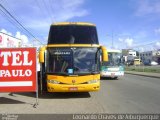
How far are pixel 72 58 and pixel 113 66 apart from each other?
15.0m

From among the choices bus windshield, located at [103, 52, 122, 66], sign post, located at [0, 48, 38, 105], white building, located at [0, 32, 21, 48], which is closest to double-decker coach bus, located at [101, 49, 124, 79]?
bus windshield, located at [103, 52, 122, 66]

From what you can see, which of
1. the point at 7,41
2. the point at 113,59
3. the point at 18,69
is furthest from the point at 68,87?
the point at 7,41

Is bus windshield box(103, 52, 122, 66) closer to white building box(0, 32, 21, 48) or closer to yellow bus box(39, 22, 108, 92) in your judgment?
white building box(0, 32, 21, 48)

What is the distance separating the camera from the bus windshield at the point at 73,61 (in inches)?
605

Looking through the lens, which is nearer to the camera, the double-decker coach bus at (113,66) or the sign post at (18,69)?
the sign post at (18,69)

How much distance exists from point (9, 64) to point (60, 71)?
123 inches

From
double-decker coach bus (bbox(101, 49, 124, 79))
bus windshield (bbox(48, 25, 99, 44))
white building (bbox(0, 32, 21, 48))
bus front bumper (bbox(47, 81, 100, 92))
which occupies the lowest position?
bus front bumper (bbox(47, 81, 100, 92))

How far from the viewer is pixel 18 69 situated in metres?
12.9

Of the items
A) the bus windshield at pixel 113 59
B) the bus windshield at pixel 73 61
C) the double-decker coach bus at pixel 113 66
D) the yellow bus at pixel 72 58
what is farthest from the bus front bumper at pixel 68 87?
the bus windshield at pixel 113 59

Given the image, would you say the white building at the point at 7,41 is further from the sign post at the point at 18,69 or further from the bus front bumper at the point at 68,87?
the sign post at the point at 18,69

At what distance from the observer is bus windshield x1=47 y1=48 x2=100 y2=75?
1538 cm

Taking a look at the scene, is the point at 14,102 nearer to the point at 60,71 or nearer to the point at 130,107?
the point at 60,71

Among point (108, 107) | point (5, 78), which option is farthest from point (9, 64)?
point (108, 107)

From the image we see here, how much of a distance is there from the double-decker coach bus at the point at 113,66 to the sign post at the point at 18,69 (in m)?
17.6
